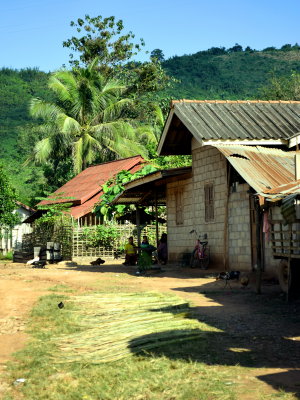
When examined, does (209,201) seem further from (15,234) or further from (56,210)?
(15,234)

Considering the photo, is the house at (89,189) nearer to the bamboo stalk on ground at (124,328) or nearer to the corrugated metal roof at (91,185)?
the corrugated metal roof at (91,185)

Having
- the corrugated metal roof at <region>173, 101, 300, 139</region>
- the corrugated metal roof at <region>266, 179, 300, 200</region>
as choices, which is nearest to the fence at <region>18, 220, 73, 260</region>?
the corrugated metal roof at <region>173, 101, 300, 139</region>

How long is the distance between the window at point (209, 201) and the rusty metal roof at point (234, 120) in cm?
193

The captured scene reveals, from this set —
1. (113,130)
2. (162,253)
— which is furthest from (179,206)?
(113,130)

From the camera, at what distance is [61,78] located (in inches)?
1452

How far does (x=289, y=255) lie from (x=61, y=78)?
27.6m

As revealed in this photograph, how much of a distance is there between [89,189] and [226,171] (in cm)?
1421

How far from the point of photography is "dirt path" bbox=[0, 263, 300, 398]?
722cm

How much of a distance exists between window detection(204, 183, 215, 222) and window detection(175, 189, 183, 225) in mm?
2148

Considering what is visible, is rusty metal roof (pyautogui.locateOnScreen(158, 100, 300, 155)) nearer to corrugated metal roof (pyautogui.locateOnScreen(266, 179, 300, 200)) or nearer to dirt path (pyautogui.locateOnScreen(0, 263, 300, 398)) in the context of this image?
dirt path (pyautogui.locateOnScreen(0, 263, 300, 398))

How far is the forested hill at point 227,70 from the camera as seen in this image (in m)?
91.9

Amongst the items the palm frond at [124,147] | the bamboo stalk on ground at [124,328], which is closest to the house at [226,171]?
the bamboo stalk on ground at [124,328]

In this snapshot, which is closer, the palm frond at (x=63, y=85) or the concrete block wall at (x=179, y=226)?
the concrete block wall at (x=179, y=226)

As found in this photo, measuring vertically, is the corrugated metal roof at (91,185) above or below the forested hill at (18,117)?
below
